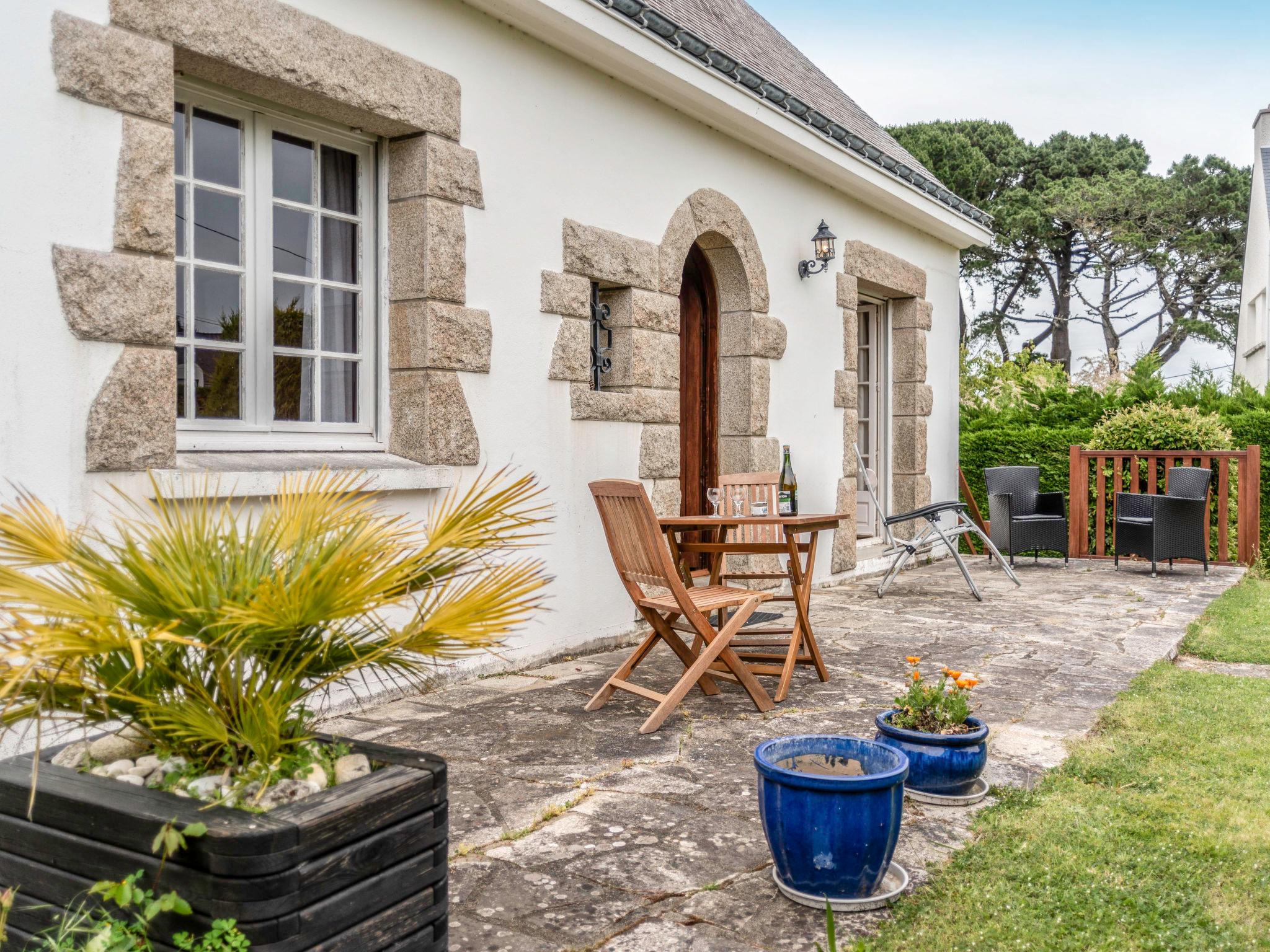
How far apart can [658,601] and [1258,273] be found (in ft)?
62.9

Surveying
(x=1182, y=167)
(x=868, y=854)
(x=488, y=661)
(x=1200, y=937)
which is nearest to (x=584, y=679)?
(x=488, y=661)

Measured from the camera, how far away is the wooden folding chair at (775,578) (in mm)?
4438

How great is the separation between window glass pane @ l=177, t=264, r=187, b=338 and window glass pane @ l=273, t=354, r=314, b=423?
0.40m

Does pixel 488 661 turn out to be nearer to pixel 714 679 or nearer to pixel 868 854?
pixel 714 679

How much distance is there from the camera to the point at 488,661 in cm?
480

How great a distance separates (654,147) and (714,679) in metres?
3.06

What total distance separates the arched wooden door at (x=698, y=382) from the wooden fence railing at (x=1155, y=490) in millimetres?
4425

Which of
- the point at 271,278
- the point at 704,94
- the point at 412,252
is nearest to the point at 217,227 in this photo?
the point at 271,278

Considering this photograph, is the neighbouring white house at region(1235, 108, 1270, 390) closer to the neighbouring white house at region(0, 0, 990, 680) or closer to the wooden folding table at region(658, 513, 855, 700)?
the neighbouring white house at region(0, 0, 990, 680)

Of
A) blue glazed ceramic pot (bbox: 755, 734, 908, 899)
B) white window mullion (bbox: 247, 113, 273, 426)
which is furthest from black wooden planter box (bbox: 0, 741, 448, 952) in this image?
white window mullion (bbox: 247, 113, 273, 426)

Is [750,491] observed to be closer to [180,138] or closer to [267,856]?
[180,138]

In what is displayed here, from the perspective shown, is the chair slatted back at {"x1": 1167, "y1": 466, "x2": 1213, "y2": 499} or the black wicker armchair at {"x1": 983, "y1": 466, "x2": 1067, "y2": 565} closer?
the chair slatted back at {"x1": 1167, "y1": 466, "x2": 1213, "y2": 499}

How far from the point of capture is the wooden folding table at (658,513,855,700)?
4.43m

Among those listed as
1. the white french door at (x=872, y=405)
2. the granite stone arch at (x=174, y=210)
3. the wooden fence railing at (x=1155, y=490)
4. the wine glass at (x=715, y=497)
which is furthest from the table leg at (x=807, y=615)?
the wooden fence railing at (x=1155, y=490)
